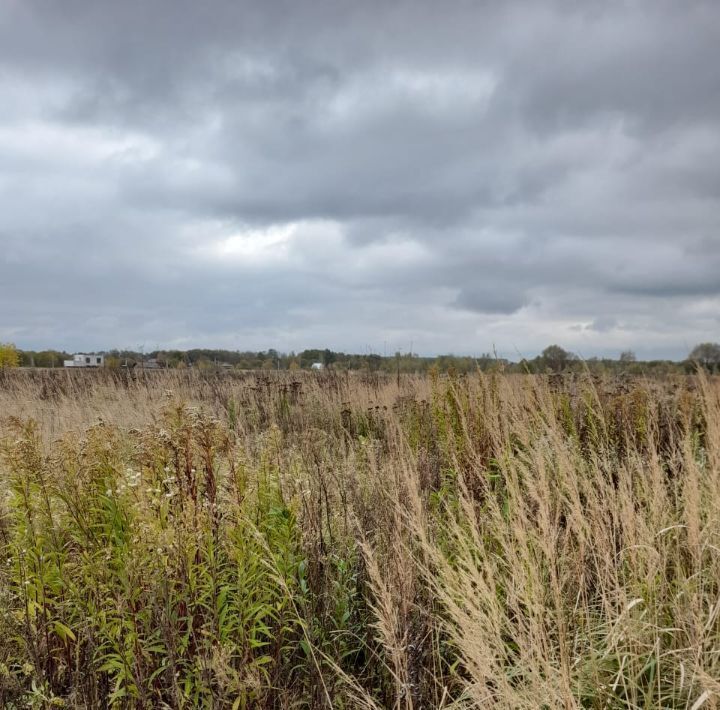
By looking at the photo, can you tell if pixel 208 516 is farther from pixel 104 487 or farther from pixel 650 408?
pixel 650 408

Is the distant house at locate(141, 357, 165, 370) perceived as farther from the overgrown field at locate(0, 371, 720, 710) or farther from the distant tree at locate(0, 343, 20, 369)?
the overgrown field at locate(0, 371, 720, 710)

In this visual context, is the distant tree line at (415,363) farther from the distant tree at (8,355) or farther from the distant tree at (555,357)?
the distant tree at (8,355)

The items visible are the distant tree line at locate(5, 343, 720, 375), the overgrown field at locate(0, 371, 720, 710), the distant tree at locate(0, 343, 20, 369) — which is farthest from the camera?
the distant tree at locate(0, 343, 20, 369)

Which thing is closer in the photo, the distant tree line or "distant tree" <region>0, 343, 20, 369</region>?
the distant tree line

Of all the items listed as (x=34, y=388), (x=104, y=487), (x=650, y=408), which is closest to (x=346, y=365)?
(x=34, y=388)

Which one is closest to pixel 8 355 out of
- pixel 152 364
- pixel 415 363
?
pixel 152 364

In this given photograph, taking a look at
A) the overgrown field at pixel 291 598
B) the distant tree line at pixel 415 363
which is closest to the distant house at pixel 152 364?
the distant tree line at pixel 415 363

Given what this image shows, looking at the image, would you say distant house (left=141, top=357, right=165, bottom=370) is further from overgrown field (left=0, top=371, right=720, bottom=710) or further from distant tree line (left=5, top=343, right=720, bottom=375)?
overgrown field (left=0, top=371, right=720, bottom=710)

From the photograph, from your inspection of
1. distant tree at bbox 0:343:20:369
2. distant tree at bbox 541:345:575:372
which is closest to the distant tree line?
distant tree at bbox 541:345:575:372

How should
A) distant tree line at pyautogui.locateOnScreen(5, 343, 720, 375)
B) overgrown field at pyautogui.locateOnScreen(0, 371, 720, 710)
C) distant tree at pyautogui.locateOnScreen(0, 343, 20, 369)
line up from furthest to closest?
distant tree at pyautogui.locateOnScreen(0, 343, 20, 369) < distant tree line at pyautogui.locateOnScreen(5, 343, 720, 375) < overgrown field at pyautogui.locateOnScreen(0, 371, 720, 710)

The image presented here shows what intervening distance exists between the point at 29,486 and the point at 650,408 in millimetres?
6018

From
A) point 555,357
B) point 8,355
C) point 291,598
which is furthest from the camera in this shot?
point 8,355

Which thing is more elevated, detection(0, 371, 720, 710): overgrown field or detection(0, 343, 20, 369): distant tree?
detection(0, 343, 20, 369): distant tree

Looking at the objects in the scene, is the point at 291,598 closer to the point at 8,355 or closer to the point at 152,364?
the point at 152,364
